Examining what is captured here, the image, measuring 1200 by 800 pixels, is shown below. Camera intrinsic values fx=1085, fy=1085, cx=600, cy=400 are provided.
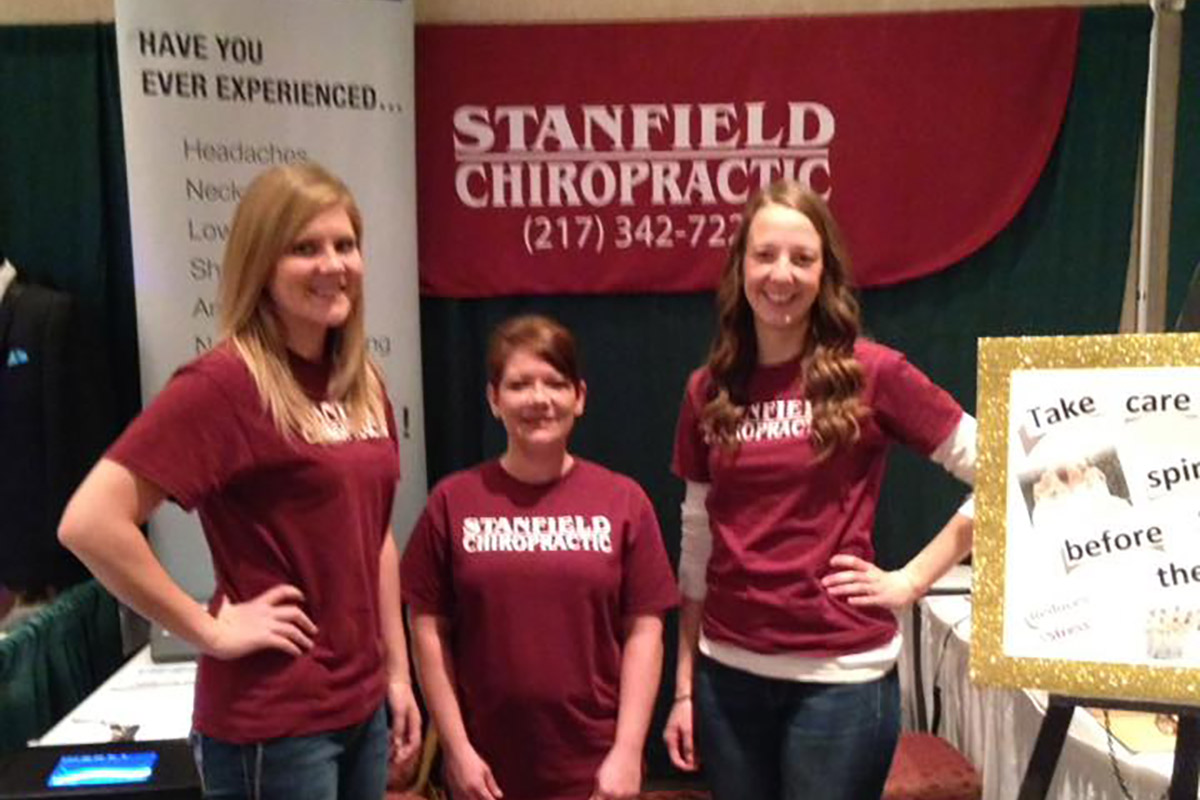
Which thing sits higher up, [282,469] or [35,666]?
[282,469]

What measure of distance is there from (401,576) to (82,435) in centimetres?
137

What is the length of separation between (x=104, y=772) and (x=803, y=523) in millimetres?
1332

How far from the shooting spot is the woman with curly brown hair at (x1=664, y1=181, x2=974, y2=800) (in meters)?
1.56

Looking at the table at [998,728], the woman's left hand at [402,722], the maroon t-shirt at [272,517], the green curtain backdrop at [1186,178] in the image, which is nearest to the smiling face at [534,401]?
the maroon t-shirt at [272,517]

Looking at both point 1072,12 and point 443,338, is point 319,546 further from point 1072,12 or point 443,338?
point 1072,12

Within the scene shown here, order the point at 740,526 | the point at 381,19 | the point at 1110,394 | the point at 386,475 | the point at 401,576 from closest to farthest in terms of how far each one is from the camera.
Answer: the point at 1110,394 < the point at 386,475 < the point at 740,526 < the point at 401,576 < the point at 381,19

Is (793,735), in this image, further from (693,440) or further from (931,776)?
(931,776)

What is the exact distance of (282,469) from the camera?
1.33m

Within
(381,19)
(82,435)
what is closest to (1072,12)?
(381,19)

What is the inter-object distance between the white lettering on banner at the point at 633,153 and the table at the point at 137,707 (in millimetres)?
1408

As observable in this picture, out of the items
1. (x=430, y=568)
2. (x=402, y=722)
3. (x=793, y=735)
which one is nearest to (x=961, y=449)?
(x=793, y=735)

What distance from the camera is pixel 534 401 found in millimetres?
1685

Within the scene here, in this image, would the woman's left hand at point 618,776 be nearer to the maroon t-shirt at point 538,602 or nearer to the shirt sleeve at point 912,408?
the maroon t-shirt at point 538,602

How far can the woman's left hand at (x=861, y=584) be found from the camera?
5.13 ft
